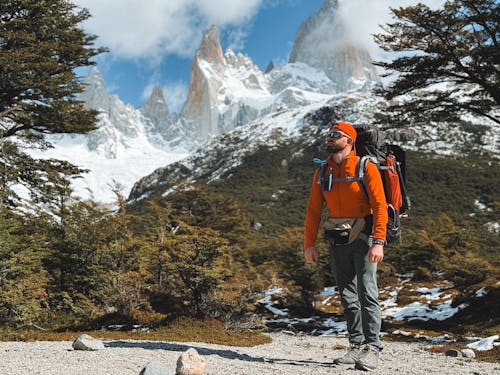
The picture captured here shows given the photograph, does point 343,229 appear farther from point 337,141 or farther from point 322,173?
point 337,141

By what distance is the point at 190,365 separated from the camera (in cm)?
369

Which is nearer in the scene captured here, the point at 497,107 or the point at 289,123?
the point at 497,107

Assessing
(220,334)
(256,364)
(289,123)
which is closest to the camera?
(256,364)

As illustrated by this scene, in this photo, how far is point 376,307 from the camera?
14.5 feet

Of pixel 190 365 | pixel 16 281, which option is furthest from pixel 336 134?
pixel 16 281

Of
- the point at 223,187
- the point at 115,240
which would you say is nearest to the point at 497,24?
the point at 115,240

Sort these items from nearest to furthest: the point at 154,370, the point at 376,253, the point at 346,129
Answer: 1. the point at 154,370
2. the point at 376,253
3. the point at 346,129

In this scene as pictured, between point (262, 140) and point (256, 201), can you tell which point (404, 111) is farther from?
point (262, 140)

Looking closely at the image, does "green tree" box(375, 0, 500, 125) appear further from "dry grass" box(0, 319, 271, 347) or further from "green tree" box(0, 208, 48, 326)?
"green tree" box(0, 208, 48, 326)

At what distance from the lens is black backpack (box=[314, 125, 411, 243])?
14.6 ft

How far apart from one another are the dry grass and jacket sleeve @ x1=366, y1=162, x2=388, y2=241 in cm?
441

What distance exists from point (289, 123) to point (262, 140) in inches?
679

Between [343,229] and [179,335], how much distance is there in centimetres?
524

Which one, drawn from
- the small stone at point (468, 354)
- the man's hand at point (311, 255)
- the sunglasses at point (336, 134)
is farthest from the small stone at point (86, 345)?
the small stone at point (468, 354)
